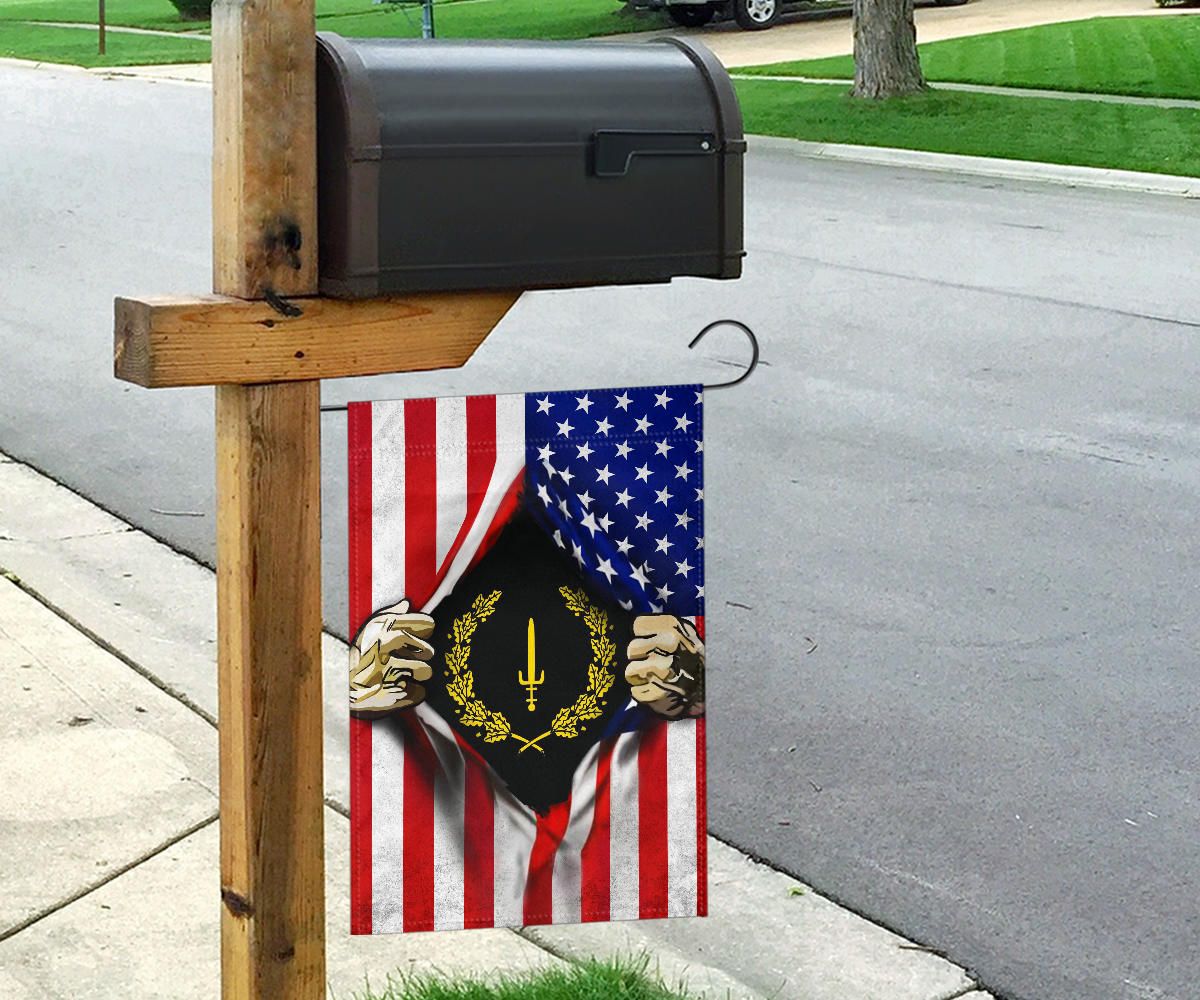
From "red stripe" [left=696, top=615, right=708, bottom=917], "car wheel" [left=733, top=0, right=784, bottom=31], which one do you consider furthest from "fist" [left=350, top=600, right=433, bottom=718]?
"car wheel" [left=733, top=0, right=784, bottom=31]

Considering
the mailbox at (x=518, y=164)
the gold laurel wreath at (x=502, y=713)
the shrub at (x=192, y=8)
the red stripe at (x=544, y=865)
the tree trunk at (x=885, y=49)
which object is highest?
the shrub at (x=192, y=8)

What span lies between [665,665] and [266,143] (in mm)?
1048

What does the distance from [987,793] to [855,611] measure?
1376mm

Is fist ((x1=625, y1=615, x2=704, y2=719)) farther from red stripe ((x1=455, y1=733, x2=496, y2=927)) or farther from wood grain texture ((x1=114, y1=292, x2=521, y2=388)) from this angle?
wood grain texture ((x1=114, y1=292, x2=521, y2=388))

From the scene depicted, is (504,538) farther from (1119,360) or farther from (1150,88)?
(1150,88)

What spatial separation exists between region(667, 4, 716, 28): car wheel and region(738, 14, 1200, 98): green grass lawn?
4.94 meters

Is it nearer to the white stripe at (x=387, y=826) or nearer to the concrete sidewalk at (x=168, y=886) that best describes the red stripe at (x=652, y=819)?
the white stripe at (x=387, y=826)

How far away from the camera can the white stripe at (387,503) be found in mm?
2902

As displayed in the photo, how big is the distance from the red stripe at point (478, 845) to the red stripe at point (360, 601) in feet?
0.51

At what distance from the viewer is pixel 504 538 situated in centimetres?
301

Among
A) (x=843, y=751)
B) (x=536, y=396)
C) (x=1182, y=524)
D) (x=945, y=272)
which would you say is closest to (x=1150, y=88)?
(x=945, y=272)

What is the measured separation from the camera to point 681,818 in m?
3.17

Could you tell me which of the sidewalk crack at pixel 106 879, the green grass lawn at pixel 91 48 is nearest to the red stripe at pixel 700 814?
the sidewalk crack at pixel 106 879

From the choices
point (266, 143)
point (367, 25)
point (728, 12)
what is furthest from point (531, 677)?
point (367, 25)
